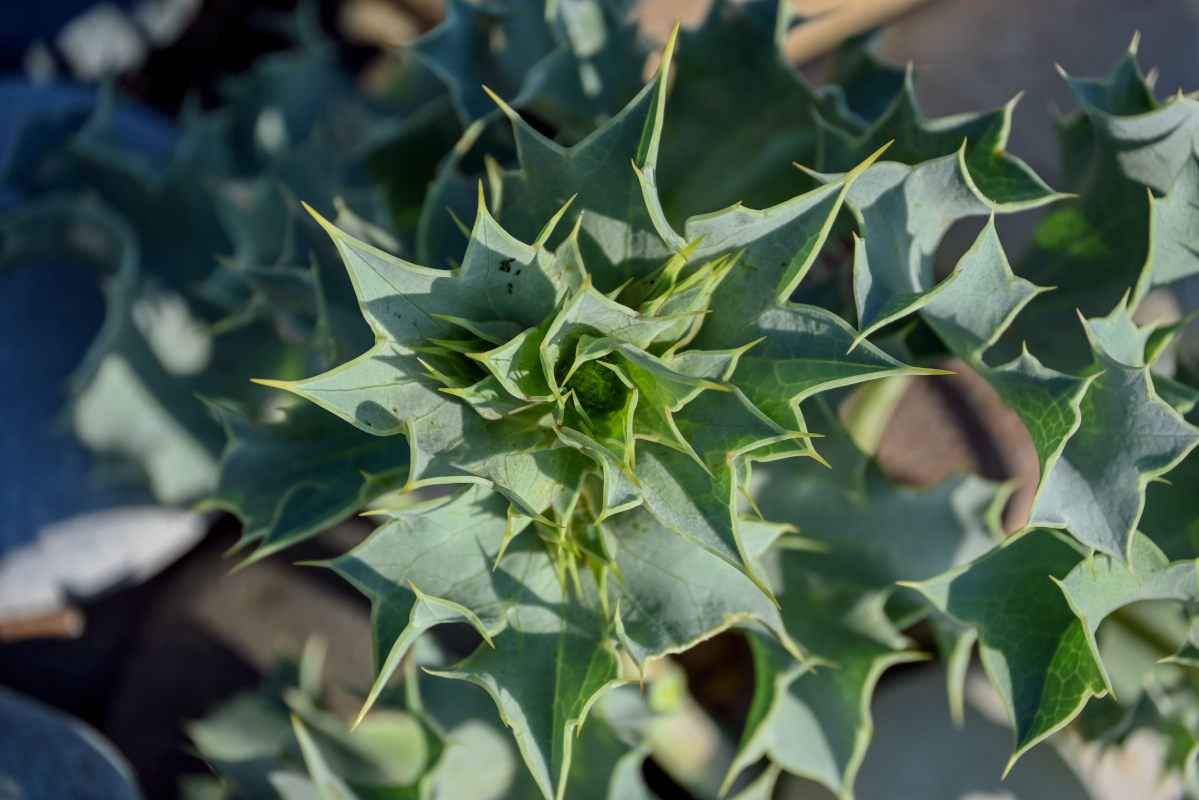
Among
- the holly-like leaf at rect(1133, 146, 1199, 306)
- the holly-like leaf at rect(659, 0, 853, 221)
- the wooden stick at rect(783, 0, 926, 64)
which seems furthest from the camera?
the wooden stick at rect(783, 0, 926, 64)

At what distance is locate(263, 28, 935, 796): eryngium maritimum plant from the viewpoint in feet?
1.54

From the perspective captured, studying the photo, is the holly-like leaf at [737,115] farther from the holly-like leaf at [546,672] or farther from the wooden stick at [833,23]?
the wooden stick at [833,23]

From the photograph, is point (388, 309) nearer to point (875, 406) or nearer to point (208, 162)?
point (875, 406)

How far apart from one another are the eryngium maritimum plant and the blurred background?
45 cm

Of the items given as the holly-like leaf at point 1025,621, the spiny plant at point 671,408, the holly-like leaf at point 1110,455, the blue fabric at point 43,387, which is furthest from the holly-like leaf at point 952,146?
the blue fabric at point 43,387

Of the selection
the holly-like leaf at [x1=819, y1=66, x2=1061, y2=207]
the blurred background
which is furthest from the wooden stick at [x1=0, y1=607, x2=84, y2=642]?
the holly-like leaf at [x1=819, y1=66, x2=1061, y2=207]

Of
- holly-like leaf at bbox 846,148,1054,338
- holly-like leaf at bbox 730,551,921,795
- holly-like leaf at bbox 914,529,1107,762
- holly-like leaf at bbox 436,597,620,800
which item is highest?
holly-like leaf at bbox 846,148,1054,338

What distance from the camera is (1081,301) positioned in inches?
26.5

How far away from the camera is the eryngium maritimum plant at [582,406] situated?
1.54 feet

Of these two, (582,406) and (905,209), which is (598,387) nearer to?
(582,406)

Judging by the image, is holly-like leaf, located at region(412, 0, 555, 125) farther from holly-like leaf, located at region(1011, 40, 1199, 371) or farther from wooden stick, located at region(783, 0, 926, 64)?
wooden stick, located at region(783, 0, 926, 64)

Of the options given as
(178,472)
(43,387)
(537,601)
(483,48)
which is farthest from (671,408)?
(43,387)

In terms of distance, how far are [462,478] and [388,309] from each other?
97 millimetres

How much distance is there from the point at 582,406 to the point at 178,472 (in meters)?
0.69
